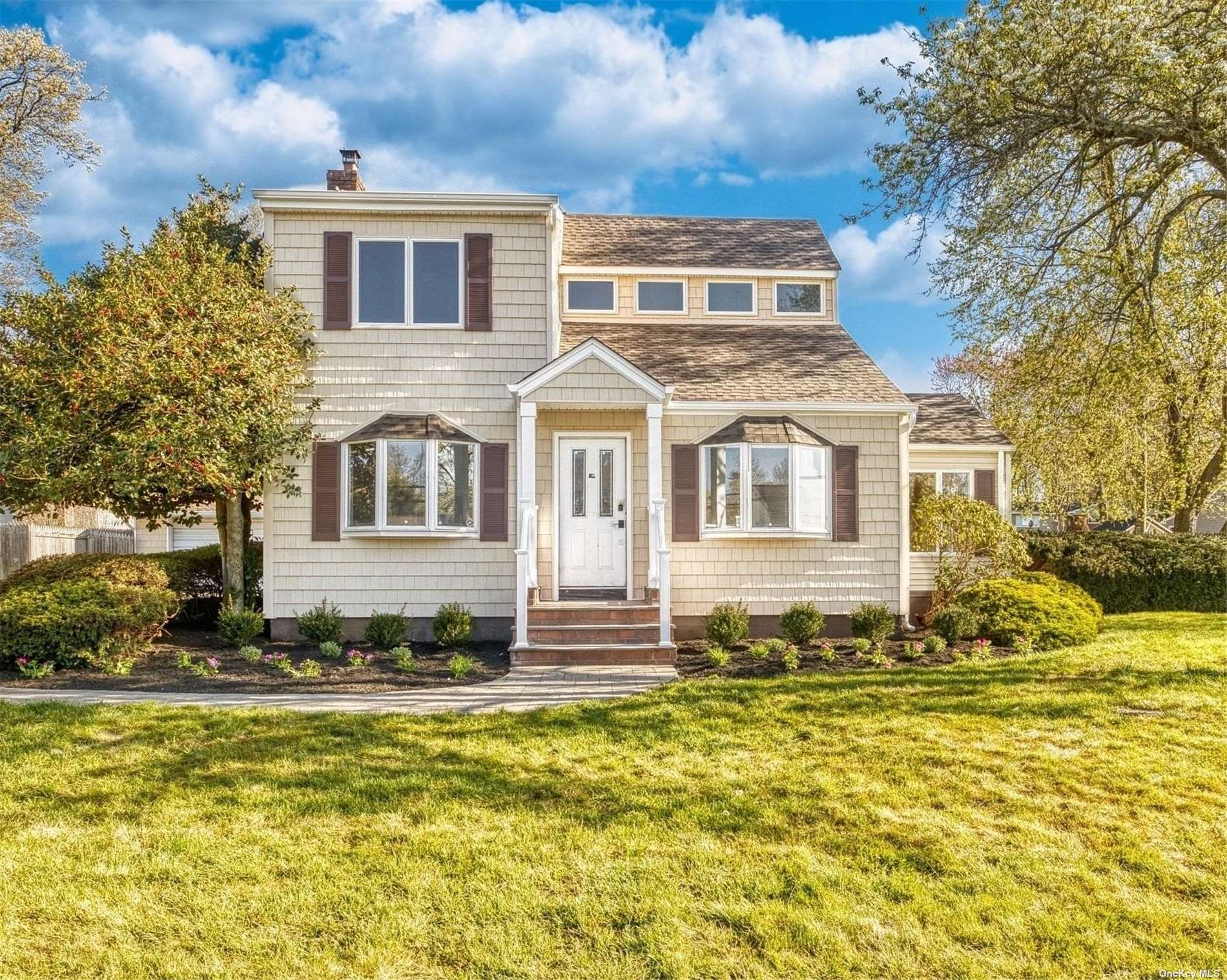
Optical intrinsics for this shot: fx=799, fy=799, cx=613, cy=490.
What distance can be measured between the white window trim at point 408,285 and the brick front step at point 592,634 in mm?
4362

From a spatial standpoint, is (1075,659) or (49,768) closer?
(49,768)

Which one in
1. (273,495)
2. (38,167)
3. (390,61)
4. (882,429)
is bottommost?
(273,495)

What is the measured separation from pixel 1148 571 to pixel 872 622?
7094 millimetres

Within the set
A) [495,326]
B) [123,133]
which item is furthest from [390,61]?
[123,133]

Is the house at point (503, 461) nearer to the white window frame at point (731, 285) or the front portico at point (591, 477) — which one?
the front portico at point (591, 477)

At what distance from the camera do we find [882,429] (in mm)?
11344

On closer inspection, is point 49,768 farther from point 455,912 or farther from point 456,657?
point 456,657

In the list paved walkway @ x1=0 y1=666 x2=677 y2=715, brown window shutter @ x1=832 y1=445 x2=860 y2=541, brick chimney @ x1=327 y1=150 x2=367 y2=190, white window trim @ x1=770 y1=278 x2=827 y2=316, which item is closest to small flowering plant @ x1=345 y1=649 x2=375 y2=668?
paved walkway @ x1=0 y1=666 x2=677 y2=715

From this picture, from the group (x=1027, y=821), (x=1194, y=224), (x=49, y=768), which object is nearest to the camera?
(x=1027, y=821)

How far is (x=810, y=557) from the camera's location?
1127 cm

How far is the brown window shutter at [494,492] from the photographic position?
432 inches

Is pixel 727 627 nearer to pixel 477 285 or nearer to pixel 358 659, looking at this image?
pixel 358 659

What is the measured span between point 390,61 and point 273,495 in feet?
20.9

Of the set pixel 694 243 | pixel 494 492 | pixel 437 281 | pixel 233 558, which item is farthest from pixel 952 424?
pixel 233 558
